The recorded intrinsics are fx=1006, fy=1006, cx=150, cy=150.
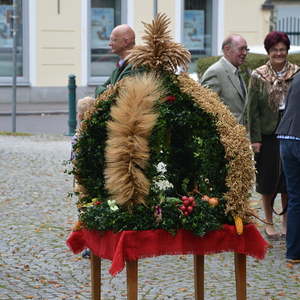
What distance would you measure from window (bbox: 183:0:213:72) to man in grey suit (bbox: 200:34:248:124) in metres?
22.4

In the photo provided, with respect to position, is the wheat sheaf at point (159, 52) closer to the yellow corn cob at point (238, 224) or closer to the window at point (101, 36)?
the yellow corn cob at point (238, 224)

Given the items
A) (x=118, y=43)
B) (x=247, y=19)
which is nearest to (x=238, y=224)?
(x=118, y=43)

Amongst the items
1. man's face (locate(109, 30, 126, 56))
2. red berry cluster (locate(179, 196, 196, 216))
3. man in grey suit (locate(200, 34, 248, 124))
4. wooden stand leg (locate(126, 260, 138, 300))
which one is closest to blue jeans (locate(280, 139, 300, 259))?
man in grey suit (locate(200, 34, 248, 124))

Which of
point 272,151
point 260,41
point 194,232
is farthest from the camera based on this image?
point 260,41

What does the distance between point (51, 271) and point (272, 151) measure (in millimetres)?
2440

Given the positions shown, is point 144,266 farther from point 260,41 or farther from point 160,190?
point 260,41

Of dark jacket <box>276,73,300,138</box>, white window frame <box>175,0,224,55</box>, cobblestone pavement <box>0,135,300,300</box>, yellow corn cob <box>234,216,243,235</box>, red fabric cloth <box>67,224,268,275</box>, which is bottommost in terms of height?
cobblestone pavement <box>0,135,300,300</box>

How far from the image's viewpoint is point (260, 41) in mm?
31812

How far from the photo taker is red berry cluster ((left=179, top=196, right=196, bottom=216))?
5516mm

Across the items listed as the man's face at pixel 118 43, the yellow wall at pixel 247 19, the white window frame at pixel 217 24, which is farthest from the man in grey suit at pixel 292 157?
the yellow wall at pixel 247 19

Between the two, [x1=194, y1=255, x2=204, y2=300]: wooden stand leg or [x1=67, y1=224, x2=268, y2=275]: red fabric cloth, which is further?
[x1=194, y1=255, x2=204, y2=300]: wooden stand leg

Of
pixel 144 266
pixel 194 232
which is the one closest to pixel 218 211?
pixel 194 232

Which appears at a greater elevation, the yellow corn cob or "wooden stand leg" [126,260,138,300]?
the yellow corn cob

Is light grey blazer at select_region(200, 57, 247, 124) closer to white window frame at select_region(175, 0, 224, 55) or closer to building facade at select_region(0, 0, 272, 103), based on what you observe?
building facade at select_region(0, 0, 272, 103)
